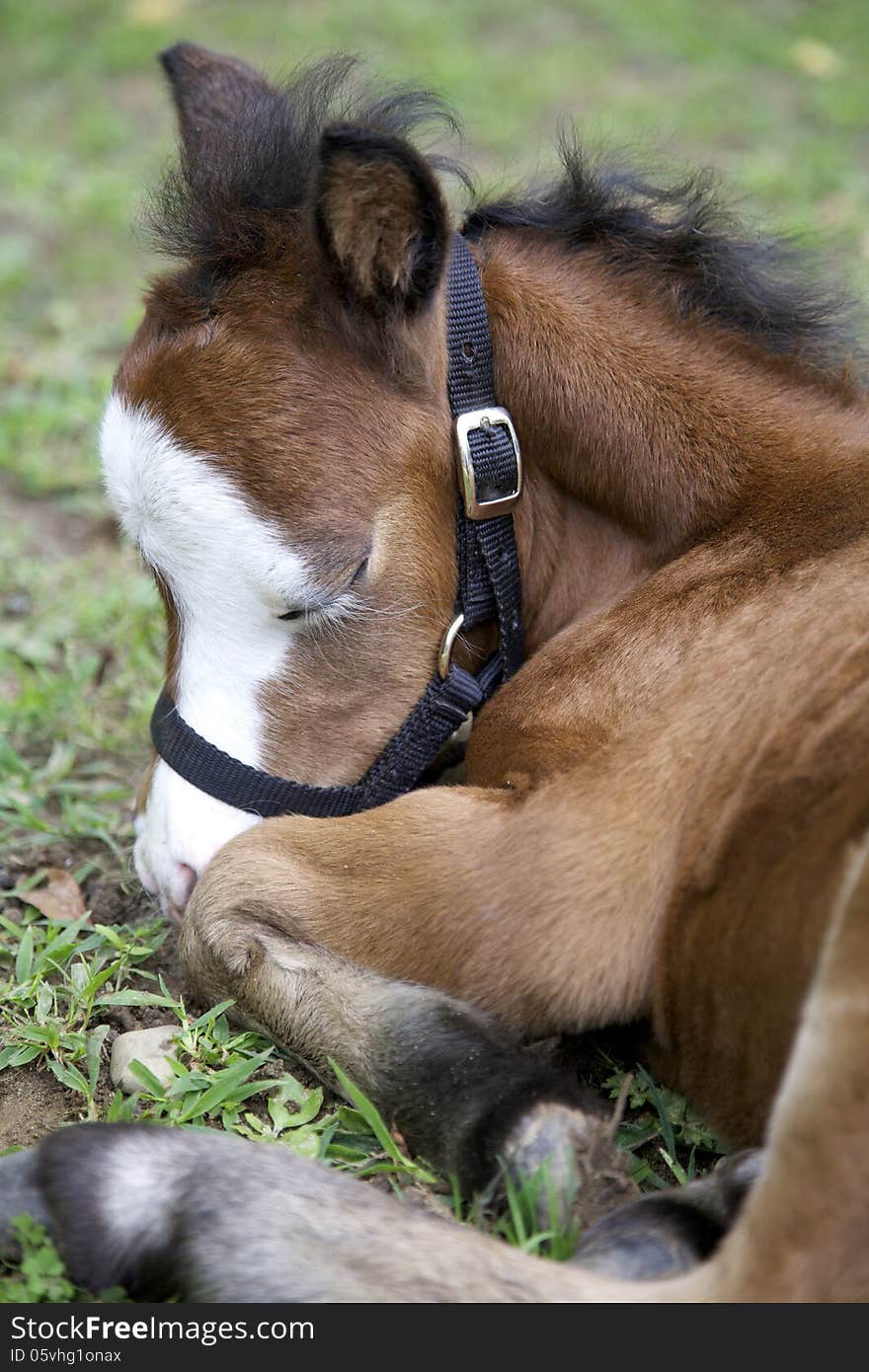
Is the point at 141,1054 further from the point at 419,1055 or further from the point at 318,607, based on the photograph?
the point at 318,607

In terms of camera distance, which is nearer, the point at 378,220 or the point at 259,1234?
the point at 259,1234

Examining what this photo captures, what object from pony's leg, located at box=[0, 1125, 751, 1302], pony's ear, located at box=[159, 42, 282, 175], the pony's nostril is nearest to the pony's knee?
the pony's nostril

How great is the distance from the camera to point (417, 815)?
106 inches

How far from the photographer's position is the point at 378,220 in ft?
8.61

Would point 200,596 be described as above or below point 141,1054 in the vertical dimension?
above

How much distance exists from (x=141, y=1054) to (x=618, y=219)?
2.11 metres

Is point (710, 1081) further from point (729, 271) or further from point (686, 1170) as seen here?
point (729, 271)

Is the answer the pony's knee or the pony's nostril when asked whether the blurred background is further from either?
the pony's knee

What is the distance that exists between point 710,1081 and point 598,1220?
13.0 inches

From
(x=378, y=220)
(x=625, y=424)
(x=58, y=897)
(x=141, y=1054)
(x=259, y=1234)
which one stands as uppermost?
(x=378, y=220)

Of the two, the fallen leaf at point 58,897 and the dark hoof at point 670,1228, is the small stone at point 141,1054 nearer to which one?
the fallen leaf at point 58,897

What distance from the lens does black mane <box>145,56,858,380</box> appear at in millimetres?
2955

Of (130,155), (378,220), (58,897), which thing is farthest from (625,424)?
(130,155)

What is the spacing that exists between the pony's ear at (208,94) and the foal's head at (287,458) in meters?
0.11
